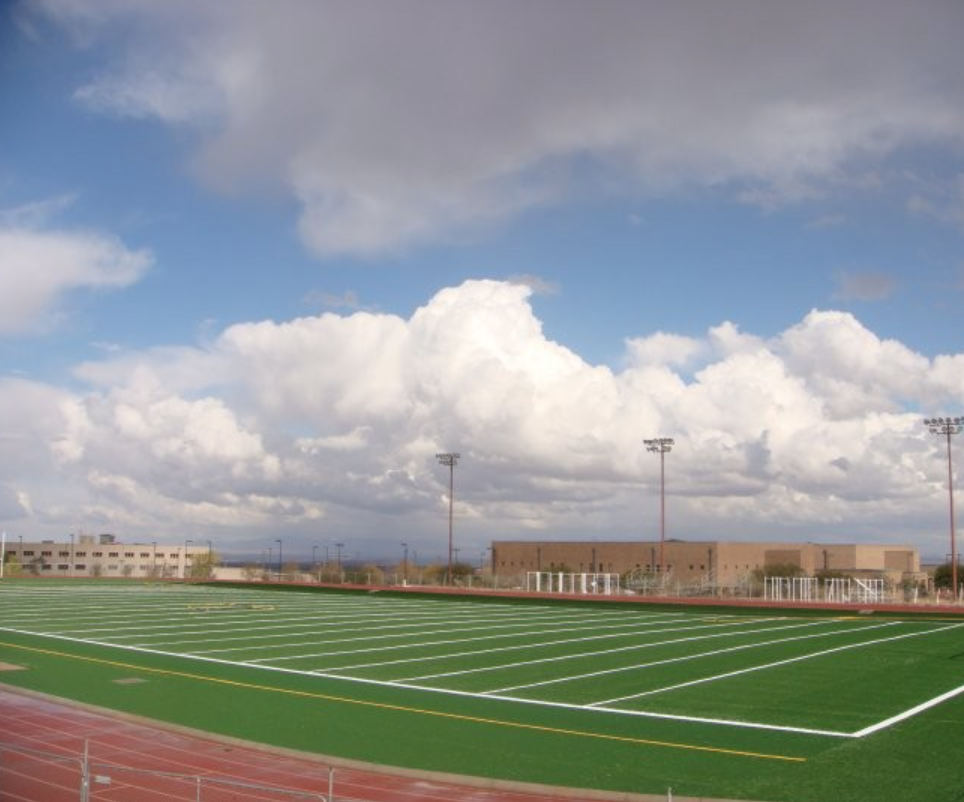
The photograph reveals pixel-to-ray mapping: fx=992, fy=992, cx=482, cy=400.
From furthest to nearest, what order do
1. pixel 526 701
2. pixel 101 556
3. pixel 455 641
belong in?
pixel 101 556
pixel 455 641
pixel 526 701

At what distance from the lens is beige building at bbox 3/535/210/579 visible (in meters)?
141

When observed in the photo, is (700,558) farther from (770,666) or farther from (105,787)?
(105,787)

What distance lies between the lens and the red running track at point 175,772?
11.1 meters

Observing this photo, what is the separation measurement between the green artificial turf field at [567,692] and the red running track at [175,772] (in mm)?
616

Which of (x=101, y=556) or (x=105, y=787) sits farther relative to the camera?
(x=101, y=556)

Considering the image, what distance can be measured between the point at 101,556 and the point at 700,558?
9797 centimetres

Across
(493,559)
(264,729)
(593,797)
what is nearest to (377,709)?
(264,729)

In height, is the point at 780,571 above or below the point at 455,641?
below

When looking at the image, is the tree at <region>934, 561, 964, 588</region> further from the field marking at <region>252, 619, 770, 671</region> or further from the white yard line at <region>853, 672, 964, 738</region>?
the white yard line at <region>853, 672, 964, 738</region>

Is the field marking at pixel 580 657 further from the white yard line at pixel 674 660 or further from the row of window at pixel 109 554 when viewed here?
the row of window at pixel 109 554

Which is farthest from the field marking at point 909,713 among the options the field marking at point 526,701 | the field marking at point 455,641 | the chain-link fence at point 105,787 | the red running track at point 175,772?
the field marking at point 455,641

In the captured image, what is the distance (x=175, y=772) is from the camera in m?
12.2

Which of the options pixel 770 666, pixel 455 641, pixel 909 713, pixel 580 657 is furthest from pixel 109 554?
pixel 909 713

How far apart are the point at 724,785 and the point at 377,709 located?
22.7 ft
